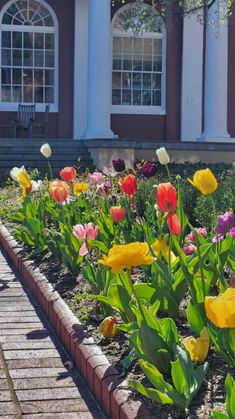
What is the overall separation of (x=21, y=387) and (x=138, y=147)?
12.1 meters

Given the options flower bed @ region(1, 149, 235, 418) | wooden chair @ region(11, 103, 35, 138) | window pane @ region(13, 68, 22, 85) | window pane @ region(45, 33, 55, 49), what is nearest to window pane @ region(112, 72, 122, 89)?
window pane @ region(45, 33, 55, 49)

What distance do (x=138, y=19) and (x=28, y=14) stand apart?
4606mm

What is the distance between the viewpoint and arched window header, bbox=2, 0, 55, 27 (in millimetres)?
18172

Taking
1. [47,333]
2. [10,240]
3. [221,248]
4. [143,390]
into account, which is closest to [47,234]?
[10,240]

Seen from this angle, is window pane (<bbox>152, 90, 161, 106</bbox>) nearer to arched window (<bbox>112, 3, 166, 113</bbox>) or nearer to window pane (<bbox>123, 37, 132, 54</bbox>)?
arched window (<bbox>112, 3, 166, 113</bbox>)

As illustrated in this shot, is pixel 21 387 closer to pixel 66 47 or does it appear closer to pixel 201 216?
pixel 201 216

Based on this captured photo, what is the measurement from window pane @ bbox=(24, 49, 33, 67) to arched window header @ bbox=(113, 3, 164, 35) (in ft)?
7.49

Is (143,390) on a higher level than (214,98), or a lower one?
lower

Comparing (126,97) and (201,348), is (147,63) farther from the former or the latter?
(201,348)

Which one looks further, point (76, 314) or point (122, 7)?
point (122, 7)

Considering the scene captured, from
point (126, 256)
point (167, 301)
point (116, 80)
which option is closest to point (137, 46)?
point (116, 80)

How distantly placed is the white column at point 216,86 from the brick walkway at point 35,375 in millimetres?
13294

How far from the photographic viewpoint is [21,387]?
3.69 m

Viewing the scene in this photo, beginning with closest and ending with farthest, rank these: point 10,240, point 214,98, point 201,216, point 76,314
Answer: point 76,314, point 201,216, point 10,240, point 214,98
